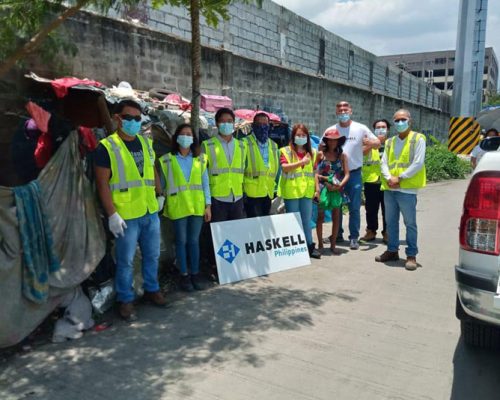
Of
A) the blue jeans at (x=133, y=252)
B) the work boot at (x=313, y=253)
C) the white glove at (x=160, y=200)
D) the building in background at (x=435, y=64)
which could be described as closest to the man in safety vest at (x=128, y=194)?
the blue jeans at (x=133, y=252)

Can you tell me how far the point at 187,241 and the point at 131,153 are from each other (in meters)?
1.28

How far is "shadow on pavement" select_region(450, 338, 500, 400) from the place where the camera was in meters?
3.07

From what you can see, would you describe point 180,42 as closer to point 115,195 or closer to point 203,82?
point 203,82

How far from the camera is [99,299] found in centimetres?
421

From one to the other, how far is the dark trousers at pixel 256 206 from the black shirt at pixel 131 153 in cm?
184

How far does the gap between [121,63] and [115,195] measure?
373cm

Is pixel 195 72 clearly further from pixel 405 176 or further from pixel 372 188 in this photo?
pixel 372 188

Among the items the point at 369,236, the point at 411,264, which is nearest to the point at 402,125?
the point at 411,264

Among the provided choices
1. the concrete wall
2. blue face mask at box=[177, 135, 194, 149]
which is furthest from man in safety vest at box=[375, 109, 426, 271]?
the concrete wall

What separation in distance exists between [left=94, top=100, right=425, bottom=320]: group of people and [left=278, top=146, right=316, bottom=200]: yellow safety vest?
13mm

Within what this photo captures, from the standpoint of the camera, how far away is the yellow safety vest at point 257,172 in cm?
559

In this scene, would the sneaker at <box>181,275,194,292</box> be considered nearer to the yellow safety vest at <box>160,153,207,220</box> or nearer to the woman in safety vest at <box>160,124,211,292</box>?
the woman in safety vest at <box>160,124,211,292</box>

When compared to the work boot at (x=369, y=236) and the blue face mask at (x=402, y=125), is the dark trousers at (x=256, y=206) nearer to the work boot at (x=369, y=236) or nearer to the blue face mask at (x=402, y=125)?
the blue face mask at (x=402, y=125)

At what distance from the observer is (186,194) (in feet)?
15.6
